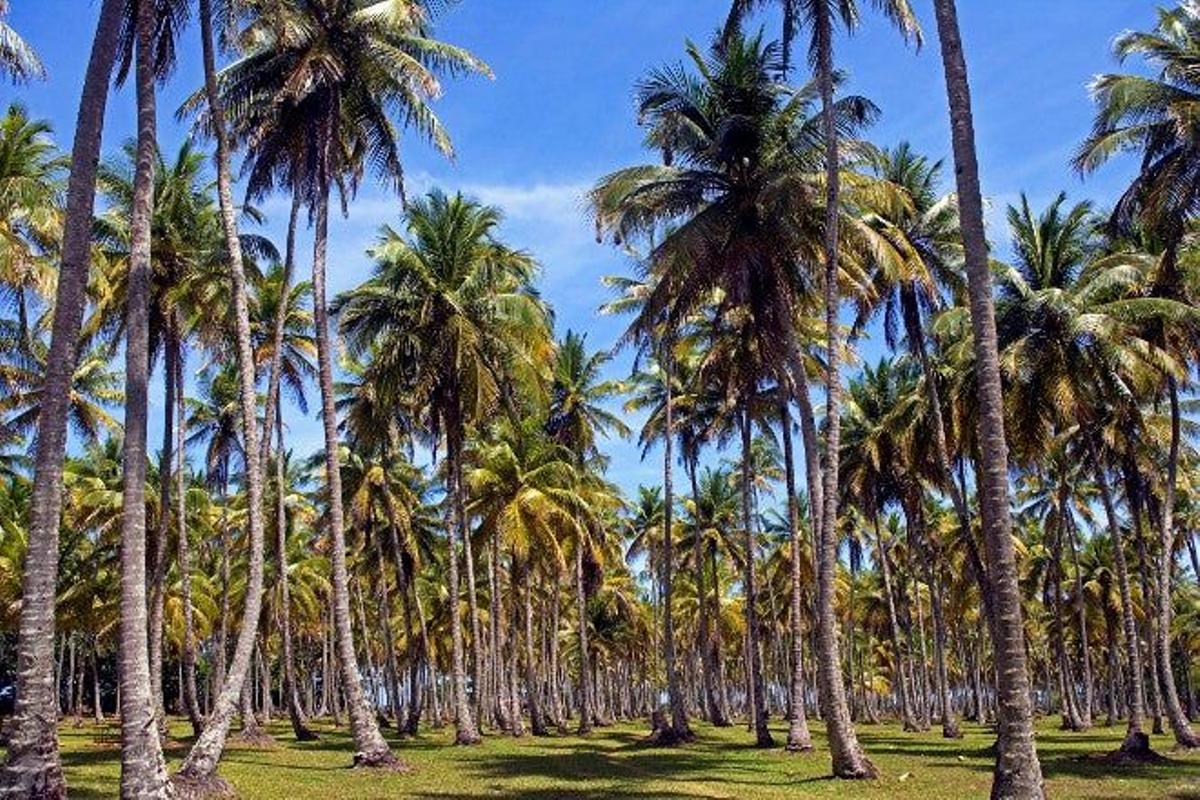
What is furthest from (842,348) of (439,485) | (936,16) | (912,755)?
(439,485)

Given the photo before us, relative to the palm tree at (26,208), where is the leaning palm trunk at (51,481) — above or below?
below

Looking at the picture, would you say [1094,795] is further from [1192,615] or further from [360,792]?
[1192,615]

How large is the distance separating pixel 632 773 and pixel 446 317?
1495cm

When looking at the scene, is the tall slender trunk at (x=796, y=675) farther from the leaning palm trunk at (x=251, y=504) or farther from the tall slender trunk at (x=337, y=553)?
the leaning palm trunk at (x=251, y=504)

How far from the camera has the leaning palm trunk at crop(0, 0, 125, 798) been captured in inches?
467

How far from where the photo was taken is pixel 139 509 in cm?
1334

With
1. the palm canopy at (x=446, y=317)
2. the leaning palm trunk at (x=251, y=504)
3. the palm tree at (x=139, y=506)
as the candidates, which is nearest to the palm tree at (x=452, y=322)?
the palm canopy at (x=446, y=317)

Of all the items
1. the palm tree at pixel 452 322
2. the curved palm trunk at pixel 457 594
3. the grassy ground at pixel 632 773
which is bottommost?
the grassy ground at pixel 632 773

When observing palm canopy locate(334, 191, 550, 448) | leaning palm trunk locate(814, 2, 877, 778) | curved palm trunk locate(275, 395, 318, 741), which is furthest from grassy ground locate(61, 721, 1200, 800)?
palm canopy locate(334, 191, 550, 448)

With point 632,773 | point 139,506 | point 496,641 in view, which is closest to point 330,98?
point 139,506

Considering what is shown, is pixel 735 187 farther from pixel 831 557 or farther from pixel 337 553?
pixel 337 553

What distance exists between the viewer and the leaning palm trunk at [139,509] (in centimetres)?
1236

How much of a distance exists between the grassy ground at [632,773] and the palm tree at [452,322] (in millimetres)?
5439

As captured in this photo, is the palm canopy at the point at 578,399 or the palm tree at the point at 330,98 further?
the palm canopy at the point at 578,399
